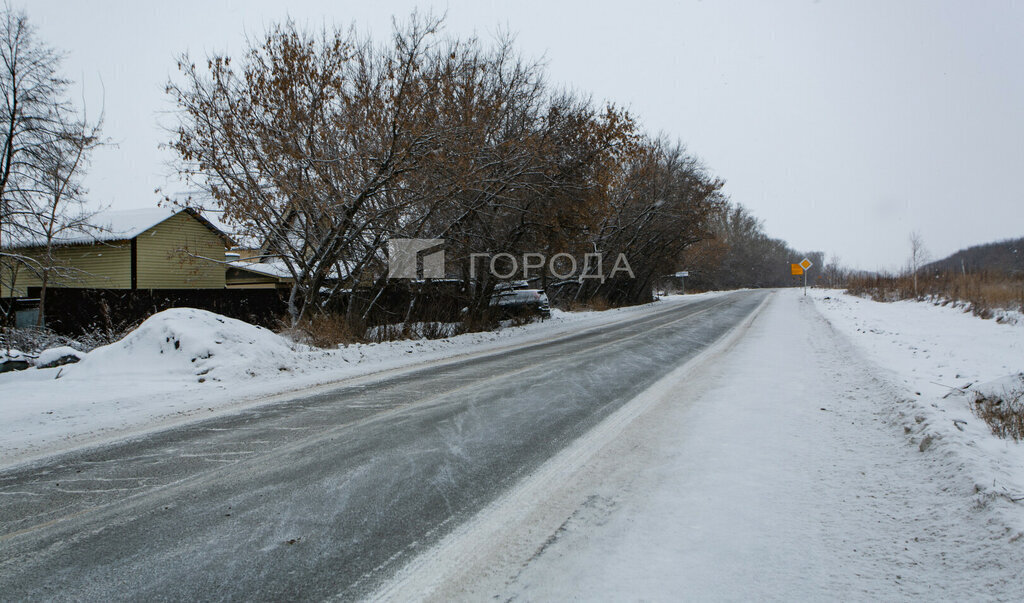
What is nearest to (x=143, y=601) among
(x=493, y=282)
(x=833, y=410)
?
(x=833, y=410)

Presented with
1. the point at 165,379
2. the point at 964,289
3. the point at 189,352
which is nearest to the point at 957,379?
the point at 165,379

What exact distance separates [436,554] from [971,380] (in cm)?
→ 727

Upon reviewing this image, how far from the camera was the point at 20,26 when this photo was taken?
46.2 feet

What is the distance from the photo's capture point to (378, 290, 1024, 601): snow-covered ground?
2.44 meters

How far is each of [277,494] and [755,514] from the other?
306cm

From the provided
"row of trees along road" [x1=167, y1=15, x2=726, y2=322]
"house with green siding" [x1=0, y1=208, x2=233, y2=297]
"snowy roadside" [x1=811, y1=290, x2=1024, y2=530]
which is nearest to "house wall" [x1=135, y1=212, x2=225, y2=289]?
"house with green siding" [x1=0, y1=208, x2=233, y2=297]

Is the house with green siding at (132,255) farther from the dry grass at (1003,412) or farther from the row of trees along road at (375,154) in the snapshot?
the dry grass at (1003,412)

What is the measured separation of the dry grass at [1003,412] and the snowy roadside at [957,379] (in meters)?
0.08

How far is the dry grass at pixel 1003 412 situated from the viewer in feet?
14.2

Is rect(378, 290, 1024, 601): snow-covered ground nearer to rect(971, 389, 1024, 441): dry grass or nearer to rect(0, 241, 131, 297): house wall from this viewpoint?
rect(971, 389, 1024, 441): dry grass

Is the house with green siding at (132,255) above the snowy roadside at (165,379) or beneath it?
above

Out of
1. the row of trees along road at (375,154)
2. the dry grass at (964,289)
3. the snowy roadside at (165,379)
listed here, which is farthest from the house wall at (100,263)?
the dry grass at (964,289)

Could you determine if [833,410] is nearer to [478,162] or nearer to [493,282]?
[478,162]

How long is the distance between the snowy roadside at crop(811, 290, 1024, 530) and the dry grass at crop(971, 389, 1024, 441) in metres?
0.08
